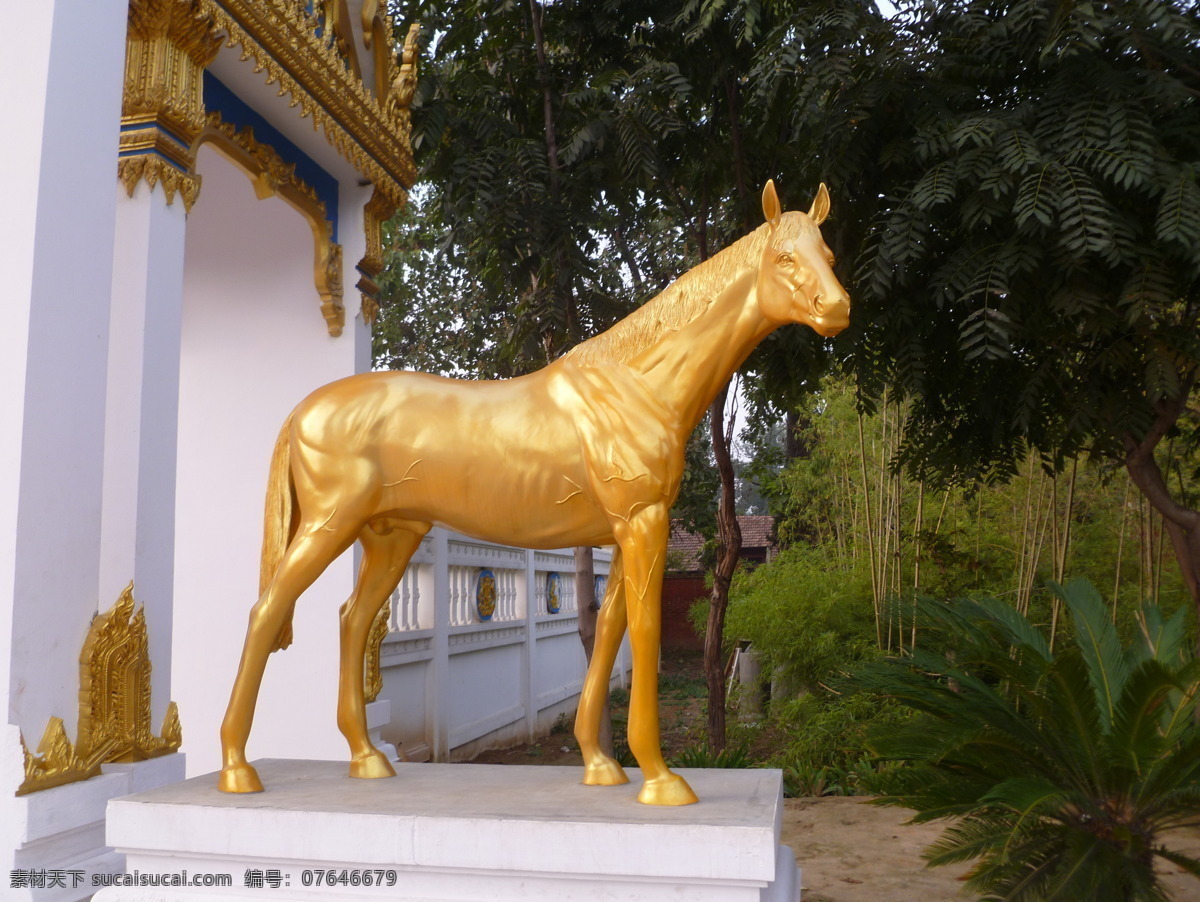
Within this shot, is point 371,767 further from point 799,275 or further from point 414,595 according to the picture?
point 414,595

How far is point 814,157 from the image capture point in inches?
195

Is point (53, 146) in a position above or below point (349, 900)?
above

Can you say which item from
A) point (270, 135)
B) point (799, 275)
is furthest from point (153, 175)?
point (799, 275)

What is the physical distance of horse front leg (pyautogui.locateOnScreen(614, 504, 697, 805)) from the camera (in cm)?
234

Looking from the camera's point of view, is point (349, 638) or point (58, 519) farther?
point (349, 638)

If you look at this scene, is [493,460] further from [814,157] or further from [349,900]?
[814,157]

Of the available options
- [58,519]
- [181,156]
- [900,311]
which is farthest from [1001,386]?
[58,519]

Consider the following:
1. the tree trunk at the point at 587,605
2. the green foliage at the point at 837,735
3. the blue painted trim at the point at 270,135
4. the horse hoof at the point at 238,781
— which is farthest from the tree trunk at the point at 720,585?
the horse hoof at the point at 238,781

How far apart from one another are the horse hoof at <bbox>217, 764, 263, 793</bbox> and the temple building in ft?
1.43

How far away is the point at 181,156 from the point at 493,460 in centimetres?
172

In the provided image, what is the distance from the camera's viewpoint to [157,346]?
3.00 metres

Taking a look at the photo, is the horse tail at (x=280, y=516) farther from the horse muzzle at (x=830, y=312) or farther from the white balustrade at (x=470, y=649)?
the white balustrade at (x=470, y=649)

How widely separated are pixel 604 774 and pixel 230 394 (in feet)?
10.3

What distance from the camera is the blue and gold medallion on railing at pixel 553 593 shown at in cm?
996
